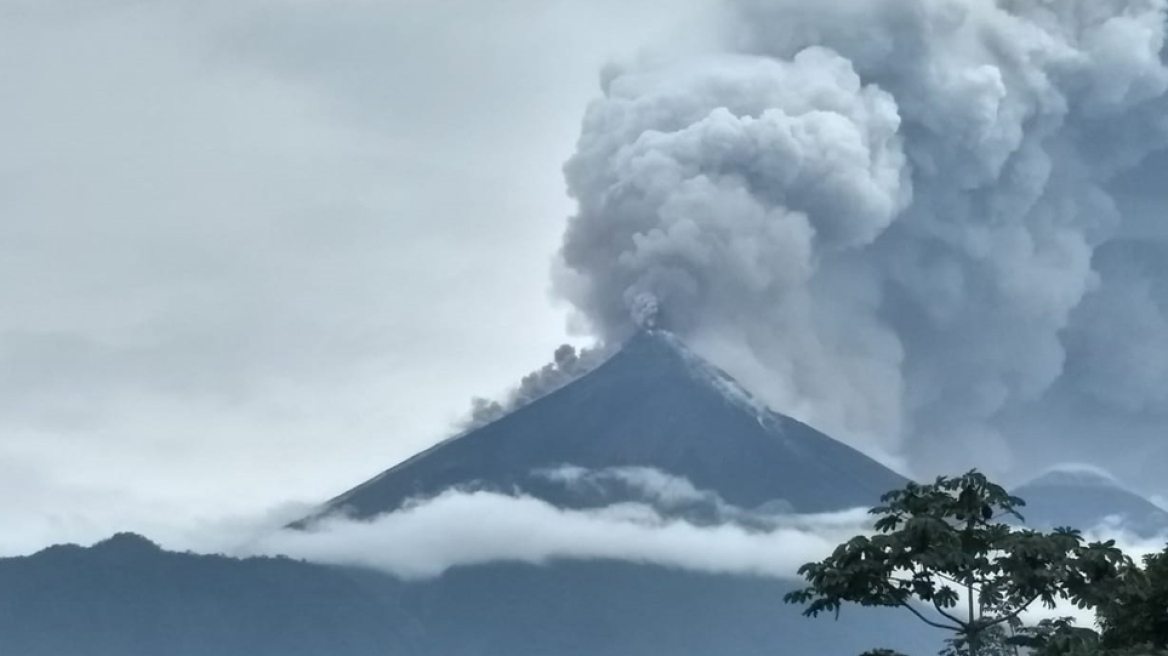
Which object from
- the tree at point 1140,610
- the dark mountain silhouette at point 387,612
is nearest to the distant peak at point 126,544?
the dark mountain silhouette at point 387,612

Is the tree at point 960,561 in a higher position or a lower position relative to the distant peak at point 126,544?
lower

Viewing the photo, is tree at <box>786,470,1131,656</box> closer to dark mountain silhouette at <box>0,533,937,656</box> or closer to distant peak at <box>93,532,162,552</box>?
dark mountain silhouette at <box>0,533,937,656</box>

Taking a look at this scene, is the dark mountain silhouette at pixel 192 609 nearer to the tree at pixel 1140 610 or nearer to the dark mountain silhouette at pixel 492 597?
the dark mountain silhouette at pixel 492 597

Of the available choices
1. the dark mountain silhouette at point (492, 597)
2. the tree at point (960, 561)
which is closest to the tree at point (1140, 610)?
the tree at point (960, 561)

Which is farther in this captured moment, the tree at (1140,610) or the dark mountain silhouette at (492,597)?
the dark mountain silhouette at (492,597)

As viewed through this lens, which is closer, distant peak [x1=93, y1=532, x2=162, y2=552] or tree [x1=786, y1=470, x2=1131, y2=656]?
tree [x1=786, y1=470, x2=1131, y2=656]

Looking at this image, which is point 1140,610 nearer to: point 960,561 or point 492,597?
point 960,561

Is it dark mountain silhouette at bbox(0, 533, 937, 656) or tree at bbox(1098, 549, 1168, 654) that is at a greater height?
dark mountain silhouette at bbox(0, 533, 937, 656)

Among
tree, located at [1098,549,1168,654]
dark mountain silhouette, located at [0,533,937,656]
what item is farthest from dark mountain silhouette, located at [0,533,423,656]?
tree, located at [1098,549,1168,654]

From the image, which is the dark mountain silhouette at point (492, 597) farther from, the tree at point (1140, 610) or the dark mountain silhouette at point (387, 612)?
the tree at point (1140, 610)
